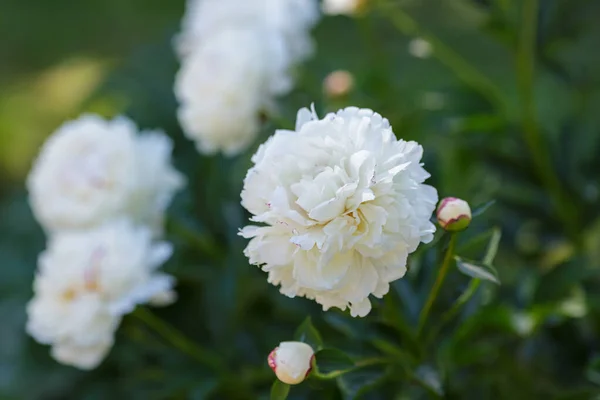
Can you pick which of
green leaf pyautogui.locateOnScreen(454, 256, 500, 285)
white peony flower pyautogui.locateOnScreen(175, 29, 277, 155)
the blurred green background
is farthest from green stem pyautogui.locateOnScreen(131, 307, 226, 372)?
green leaf pyautogui.locateOnScreen(454, 256, 500, 285)

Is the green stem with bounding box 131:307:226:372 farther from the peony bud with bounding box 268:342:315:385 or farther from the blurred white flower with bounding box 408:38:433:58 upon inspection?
the blurred white flower with bounding box 408:38:433:58

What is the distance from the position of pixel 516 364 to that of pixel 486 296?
0.56ft

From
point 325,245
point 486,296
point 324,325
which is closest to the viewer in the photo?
point 325,245

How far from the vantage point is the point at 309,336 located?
0.43 meters

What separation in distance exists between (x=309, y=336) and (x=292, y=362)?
37 mm

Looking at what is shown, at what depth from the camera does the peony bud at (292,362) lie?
0.39 metres

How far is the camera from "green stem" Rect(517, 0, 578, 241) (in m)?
0.66

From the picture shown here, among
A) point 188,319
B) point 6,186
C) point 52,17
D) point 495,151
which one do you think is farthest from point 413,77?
point 52,17

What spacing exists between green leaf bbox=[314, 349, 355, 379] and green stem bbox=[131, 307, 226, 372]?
22 cm

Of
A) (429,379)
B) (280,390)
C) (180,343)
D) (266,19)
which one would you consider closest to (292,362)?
(280,390)

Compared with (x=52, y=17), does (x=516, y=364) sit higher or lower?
higher

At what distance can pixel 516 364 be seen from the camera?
67 cm

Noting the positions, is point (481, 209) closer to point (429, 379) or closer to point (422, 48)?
point (429, 379)

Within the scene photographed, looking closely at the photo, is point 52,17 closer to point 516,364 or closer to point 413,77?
point 413,77
